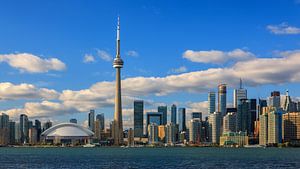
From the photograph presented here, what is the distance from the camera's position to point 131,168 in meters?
107

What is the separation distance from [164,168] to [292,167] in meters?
25.1

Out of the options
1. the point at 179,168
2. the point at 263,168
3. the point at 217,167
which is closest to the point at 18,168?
the point at 179,168

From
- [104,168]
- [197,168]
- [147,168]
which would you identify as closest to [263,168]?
[197,168]

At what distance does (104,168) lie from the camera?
10712cm

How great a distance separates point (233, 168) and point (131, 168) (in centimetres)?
1925

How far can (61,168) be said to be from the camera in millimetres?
108125

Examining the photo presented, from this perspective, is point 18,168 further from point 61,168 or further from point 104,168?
point 104,168

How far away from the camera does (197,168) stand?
345 feet

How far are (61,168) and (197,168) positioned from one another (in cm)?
2603

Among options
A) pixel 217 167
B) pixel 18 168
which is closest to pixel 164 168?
pixel 217 167

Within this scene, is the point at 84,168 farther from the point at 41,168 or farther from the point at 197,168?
the point at 197,168

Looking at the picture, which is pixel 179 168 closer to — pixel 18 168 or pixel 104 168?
pixel 104 168

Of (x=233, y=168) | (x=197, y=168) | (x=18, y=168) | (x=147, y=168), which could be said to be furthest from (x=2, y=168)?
(x=233, y=168)

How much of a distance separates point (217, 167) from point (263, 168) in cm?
879
